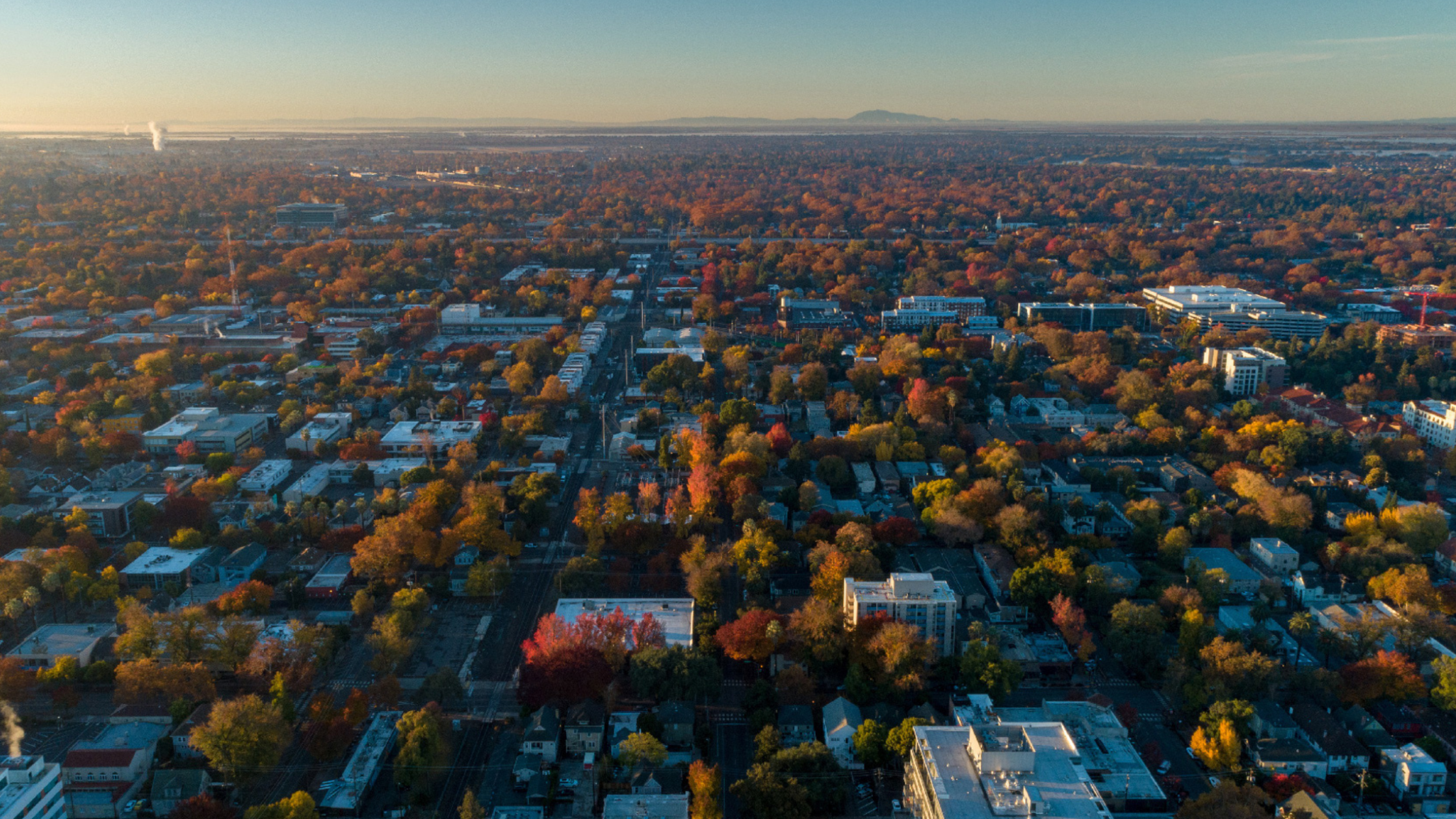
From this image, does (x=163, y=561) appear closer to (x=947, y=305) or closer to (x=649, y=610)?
(x=649, y=610)

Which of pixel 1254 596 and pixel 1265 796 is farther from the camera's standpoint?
pixel 1254 596

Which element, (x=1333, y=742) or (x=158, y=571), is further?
(x=158, y=571)

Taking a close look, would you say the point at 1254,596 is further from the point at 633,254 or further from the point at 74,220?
the point at 74,220

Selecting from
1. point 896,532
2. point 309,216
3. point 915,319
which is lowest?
point 896,532

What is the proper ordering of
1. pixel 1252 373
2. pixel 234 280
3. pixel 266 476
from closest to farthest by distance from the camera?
pixel 266 476 < pixel 1252 373 < pixel 234 280

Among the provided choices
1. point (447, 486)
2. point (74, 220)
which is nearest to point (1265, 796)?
point (447, 486)

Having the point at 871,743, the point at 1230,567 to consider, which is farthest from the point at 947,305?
the point at 871,743

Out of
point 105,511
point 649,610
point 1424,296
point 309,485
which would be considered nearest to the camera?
point 649,610
